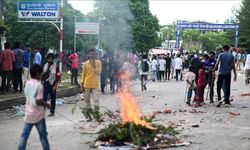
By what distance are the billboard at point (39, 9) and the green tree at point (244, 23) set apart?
42.5 m

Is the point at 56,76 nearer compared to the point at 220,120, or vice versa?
the point at 220,120

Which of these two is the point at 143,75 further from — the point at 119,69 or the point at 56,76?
the point at 56,76

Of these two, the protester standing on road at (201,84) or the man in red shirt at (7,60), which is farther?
the man in red shirt at (7,60)

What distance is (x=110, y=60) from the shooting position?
19.7m

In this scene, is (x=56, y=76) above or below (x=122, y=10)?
below

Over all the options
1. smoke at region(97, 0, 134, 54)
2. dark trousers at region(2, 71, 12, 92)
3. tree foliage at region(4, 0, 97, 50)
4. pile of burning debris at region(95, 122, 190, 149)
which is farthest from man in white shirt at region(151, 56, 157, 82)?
pile of burning debris at region(95, 122, 190, 149)

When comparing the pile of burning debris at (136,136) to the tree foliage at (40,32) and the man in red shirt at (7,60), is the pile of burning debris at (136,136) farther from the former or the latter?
the tree foliage at (40,32)

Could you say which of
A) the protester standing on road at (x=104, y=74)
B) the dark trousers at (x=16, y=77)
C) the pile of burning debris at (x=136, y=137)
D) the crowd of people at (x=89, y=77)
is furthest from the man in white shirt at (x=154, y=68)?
the pile of burning debris at (x=136, y=137)

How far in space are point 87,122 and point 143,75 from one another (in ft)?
34.8

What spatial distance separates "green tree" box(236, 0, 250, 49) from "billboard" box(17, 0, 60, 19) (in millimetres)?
42457

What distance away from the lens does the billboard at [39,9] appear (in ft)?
61.3

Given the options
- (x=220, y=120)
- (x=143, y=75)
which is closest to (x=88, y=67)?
(x=220, y=120)

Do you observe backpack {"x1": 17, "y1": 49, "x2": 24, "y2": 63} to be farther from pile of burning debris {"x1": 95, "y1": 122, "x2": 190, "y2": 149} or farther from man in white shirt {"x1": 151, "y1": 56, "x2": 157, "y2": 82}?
man in white shirt {"x1": 151, "y1": 56, "x2": 157, "y2": 82}

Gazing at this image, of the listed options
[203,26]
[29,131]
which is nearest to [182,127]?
[29,131]
